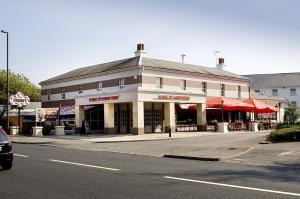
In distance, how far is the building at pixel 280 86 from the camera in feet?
277

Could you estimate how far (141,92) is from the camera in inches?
1480

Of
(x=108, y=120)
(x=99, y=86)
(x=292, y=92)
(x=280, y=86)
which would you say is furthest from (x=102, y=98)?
(x=292, y=92)

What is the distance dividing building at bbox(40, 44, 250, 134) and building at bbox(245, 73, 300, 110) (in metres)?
34.0

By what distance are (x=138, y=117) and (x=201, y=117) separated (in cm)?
889

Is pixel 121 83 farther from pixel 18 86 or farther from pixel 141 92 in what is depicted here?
pixel 18 86

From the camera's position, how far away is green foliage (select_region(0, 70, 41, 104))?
68500 millimetres

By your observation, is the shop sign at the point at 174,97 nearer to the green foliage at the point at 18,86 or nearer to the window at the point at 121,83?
the window at the point at 121,83

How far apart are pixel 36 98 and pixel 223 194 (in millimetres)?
68897

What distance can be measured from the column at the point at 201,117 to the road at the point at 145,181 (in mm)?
28031

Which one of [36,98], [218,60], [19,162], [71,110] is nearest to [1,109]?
[71,110]

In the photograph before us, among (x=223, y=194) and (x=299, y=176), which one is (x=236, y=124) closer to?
(x=299, y=176)

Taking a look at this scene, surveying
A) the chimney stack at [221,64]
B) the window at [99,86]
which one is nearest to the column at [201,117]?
the window at [99,86]

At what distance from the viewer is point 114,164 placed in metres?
16.0

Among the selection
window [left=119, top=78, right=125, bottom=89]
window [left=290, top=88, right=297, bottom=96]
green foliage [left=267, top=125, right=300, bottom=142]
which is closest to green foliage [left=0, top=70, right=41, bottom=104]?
window [left=119, top=78, right=125, bottom=89]
